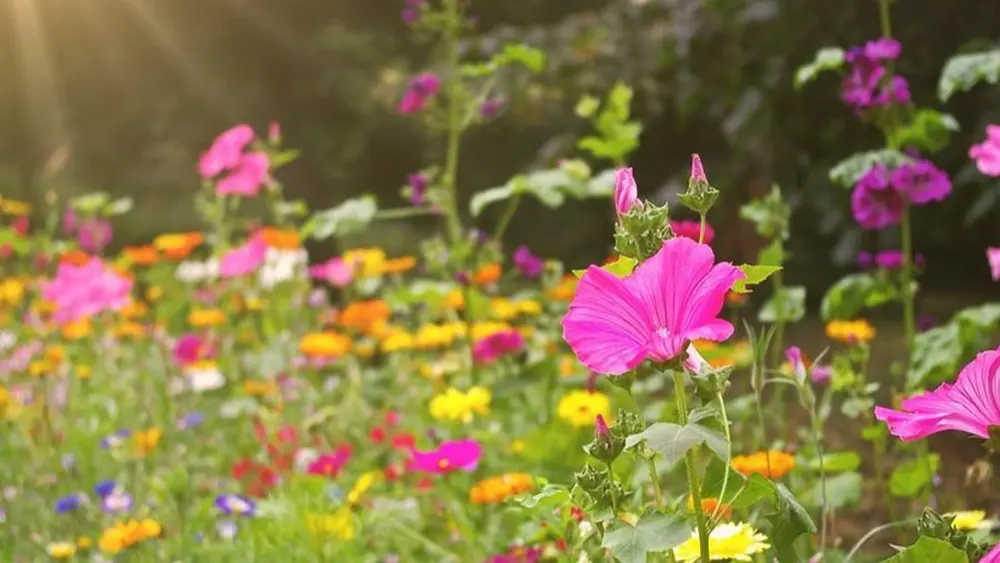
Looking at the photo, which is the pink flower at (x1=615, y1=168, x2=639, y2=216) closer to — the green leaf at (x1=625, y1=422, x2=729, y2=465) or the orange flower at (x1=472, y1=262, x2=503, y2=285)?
the green leaf at (x1=625, y1=422, x2=729, y2=465)

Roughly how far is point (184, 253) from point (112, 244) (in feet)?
10.0

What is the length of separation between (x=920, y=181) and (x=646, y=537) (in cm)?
107

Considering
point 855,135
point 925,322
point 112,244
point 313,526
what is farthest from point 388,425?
point 112,244

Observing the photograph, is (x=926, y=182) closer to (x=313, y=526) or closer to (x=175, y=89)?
(x=313, y=526)

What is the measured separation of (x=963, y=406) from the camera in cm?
80

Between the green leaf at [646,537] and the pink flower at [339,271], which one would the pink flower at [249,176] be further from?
the green leaf at [646,537]

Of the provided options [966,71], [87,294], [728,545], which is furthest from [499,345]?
[728,545]

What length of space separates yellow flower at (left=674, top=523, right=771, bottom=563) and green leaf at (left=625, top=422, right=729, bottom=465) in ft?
0.47

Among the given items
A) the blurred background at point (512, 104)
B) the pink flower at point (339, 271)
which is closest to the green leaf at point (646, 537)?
the blurred background at point (512, 104)

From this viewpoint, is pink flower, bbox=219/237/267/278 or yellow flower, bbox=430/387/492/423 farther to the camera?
pink flower, bbox=219/237/267/278

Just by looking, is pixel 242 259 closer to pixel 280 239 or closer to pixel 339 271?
pixel 280 239

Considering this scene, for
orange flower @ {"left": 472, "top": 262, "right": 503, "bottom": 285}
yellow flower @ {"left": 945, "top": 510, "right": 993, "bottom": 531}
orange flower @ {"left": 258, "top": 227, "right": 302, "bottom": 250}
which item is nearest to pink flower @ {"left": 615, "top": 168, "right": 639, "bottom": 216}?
yellow flower @ {"left": 945, "top": 510, "right": 993, "bottom": 531}

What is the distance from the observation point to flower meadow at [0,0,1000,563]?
0.84 meters

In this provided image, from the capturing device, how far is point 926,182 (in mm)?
1707
